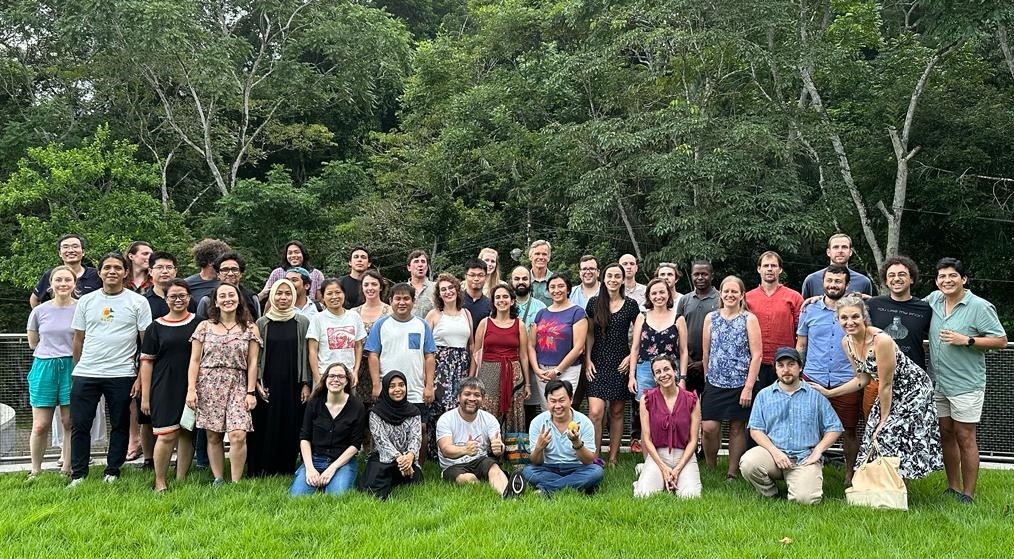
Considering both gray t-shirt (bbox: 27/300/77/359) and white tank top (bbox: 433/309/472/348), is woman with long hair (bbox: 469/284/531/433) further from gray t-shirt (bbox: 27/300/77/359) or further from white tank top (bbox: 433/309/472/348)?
gray t-shirt (bbox: 27/300/77/359)

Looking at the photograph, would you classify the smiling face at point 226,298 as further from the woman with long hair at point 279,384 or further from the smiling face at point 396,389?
the smiling face at point 396,389

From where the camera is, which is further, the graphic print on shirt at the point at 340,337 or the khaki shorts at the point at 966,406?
the graphic print on shirt at the point at 340,337

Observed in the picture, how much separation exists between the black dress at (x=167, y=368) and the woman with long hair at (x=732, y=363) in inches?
155

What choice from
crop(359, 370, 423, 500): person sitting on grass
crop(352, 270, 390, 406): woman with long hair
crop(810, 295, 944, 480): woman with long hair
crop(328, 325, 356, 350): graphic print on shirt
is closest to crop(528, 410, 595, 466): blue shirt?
crop(359, 370, 423, 500): person sitting on grass

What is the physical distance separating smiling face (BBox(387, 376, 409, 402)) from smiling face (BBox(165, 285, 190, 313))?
5.37ft

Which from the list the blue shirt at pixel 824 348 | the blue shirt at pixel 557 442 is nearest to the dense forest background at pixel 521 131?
the blue shirt at pixel 824 348

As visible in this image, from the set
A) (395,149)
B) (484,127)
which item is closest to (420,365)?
(484,127)

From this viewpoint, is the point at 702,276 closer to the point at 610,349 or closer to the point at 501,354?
the point at 610,349

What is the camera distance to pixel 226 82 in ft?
78.5

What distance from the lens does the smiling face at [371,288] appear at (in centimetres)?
641

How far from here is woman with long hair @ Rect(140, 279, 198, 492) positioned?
5680 millimetres

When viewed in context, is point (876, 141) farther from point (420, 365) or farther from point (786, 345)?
point (420, 365)

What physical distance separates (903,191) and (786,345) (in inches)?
493

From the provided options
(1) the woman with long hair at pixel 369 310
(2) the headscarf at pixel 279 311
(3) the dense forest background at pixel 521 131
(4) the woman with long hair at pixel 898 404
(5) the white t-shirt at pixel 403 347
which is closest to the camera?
(4) the woman with long hair at pixel 898 404
